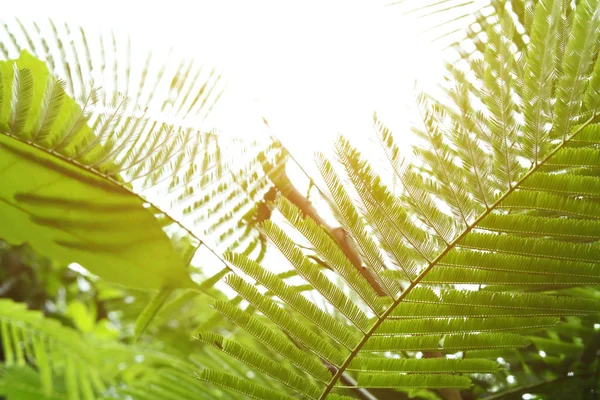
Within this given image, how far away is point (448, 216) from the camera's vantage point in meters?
0.31

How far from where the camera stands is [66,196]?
39 centimetres

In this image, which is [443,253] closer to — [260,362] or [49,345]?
[260,362]

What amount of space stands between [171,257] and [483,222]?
0.25 metres

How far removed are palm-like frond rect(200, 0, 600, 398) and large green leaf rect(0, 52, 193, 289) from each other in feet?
0.38

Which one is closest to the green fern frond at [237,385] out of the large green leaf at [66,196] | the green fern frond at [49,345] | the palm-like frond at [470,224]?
the palm-like frond at [470,224]

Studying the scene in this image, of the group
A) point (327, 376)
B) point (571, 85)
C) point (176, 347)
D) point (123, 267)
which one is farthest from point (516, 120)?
point (176, 347)

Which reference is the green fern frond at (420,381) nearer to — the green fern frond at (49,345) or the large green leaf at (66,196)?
the large green leaf at (66,196)

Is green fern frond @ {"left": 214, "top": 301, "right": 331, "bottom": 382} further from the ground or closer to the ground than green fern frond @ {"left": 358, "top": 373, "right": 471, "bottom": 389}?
closer to the ground

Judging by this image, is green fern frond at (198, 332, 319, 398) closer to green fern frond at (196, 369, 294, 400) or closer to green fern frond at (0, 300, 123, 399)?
green fern frond at (196, 369, 294, 400)

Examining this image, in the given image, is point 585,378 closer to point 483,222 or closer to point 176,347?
point 483,222

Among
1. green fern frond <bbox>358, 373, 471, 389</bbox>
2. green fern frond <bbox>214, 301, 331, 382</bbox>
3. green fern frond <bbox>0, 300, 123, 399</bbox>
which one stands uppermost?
green fern frond <bbox>358, 373, 471, 389</bbox>

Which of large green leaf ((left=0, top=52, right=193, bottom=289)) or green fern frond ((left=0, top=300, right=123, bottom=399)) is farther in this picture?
green fern frond ((left=0, top=300, right=123, bottom=399))

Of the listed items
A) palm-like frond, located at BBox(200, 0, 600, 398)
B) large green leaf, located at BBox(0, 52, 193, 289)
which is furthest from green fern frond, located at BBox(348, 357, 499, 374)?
large green leaf, located at BBox(0, 52, 193, 289)

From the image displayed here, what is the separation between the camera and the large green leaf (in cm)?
35
